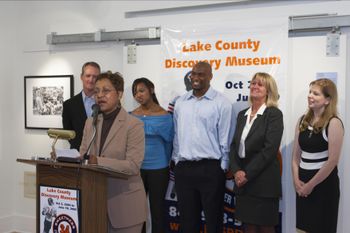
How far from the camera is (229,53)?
3.90 meters

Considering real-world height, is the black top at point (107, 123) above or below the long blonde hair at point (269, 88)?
below

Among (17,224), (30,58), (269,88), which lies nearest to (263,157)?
(269,88)

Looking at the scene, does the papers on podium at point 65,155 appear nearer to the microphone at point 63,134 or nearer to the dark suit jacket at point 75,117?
the microphone at point 63,134

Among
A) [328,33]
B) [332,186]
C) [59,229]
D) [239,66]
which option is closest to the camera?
[59,229]

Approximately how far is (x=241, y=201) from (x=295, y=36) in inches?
63.6

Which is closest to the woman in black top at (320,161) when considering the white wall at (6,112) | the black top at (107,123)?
the black top at (107,123)

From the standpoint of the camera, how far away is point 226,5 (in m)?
4.03

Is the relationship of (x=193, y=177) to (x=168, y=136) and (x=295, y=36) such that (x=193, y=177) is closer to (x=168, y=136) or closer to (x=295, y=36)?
(x=168, y=136)

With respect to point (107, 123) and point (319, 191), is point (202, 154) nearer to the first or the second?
point (319, 191)

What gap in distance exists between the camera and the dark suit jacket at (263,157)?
10.2 ft

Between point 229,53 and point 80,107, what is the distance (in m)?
1.52

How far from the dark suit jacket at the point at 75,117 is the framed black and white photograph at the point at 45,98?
85 cm

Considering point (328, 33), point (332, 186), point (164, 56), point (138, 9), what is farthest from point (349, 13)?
point (138, 9)

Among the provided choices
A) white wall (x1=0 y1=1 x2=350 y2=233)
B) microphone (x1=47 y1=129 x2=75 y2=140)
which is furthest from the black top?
white wall (x1=0 y1=1 x2=350 y2=233)
